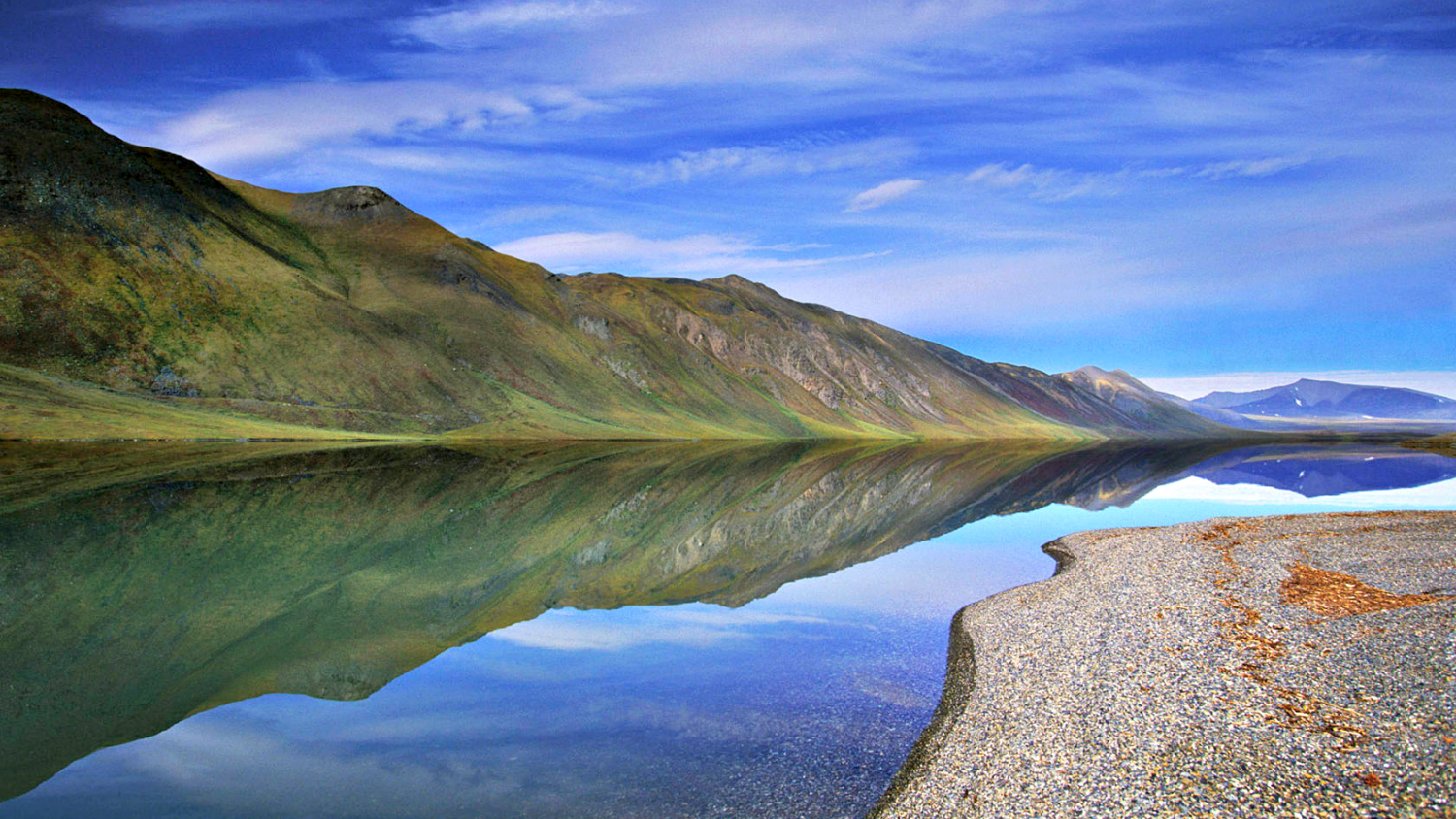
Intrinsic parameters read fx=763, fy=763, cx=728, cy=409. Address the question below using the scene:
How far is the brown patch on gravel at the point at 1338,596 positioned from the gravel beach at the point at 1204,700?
0.12 meters

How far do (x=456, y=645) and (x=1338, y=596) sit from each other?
91.3 feet

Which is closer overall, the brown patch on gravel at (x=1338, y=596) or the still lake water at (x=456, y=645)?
the still lake water at (x=456, y=645)

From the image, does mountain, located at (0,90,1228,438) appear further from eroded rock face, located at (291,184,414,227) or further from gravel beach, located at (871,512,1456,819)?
gravel beach, located at (871,512,1456,819)

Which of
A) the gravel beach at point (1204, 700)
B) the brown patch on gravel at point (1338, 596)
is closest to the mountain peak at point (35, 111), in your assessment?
the gravel beach at point (1204, 700)

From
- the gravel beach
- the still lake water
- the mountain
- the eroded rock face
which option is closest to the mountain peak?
the mountain

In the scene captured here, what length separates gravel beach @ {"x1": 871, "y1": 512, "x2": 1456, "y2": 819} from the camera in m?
12.1

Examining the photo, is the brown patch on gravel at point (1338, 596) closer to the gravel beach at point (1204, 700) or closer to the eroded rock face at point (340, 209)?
the gravel beach at point (1204, 700)

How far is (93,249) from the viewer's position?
112438 millimetres

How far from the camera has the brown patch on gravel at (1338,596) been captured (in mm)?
22500

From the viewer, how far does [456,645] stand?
22562 mm

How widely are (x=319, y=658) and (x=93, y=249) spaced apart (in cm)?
12741

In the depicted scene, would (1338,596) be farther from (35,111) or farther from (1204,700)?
(35,111)

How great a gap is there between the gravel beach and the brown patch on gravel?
0.38ft

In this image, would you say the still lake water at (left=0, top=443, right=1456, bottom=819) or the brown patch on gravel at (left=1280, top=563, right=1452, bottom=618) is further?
the brown patch on gravel at (left=1280, top=563, right=1452, bottom=618)
